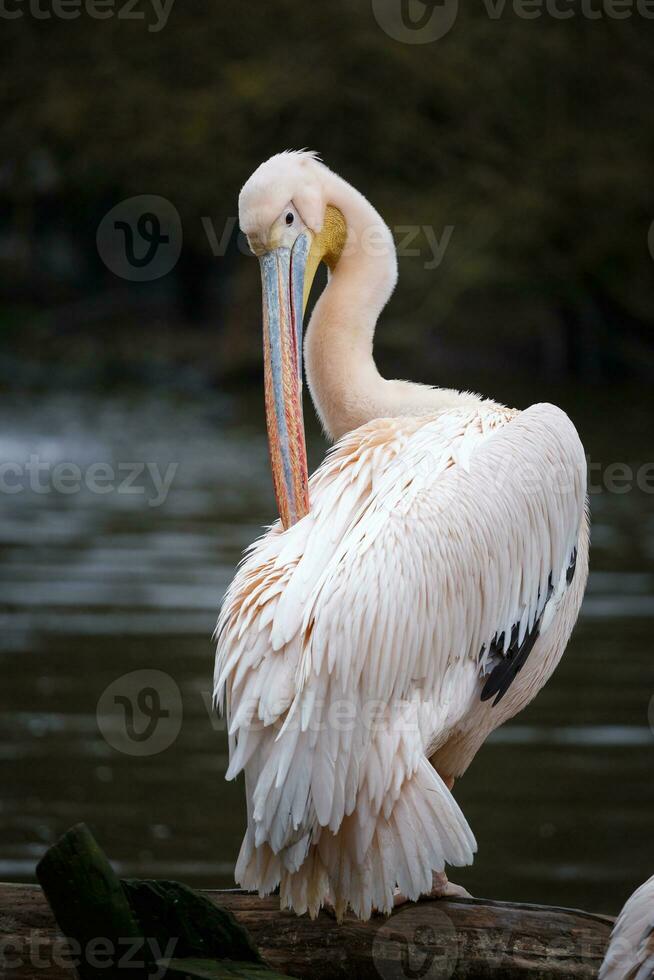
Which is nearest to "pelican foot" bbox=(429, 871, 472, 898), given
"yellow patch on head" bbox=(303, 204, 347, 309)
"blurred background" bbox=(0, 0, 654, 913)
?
"yellow patch on head" bbox=(303, 204, 347, 309)

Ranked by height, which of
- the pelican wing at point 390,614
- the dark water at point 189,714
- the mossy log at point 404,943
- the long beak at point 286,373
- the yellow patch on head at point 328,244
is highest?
the yellow patch on head at point 328,244

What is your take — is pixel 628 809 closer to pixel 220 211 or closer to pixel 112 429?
pixel 112 429

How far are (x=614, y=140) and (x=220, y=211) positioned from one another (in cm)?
628

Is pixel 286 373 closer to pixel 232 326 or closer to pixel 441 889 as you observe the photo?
pixel 441 889

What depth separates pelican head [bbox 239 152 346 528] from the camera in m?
3.76

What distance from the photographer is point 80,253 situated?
2877 centimetres

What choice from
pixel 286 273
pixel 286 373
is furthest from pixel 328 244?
pixel 286 373

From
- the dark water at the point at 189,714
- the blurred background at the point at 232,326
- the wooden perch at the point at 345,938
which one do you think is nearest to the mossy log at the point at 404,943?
the wooden perch at the point at 345,938

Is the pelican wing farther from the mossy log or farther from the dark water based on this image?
the dark water

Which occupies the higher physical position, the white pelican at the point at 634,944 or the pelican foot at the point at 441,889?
the white pelican at the point at 634,944

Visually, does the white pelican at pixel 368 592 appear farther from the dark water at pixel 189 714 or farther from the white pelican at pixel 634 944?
the dark water at pixel 189 714

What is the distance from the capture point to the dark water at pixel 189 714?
5480 mm

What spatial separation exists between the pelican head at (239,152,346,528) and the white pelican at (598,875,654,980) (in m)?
1.29

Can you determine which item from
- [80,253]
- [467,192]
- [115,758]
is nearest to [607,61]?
[467,192]
